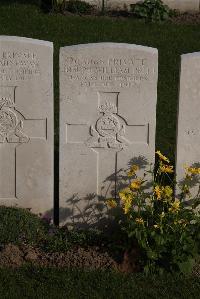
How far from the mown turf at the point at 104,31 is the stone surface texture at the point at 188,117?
456 cm

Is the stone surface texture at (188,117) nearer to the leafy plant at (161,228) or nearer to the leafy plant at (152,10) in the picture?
the leafy plant at (161,228)

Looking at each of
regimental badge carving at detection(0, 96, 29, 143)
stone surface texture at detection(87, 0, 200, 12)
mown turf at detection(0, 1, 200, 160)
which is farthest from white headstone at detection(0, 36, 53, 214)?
stone surface texture at detection(87, 0, 200, 12)

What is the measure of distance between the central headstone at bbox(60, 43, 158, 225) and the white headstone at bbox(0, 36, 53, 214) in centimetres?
14

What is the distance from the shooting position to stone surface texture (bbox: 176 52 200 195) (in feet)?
21.0

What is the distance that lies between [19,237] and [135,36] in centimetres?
756

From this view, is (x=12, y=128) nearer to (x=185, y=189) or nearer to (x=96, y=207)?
(x=96, y=207)

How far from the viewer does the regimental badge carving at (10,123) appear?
659 centimetres

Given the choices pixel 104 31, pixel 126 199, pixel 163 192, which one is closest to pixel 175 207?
pixel 163 192

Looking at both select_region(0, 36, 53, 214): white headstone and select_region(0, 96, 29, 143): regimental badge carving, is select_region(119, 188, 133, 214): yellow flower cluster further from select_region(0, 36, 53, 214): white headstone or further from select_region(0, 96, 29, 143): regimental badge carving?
select_region(0, 96, 29, 143): regimental badge carving

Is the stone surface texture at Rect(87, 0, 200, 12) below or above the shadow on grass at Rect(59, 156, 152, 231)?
above

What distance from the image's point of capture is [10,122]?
6.62 meters

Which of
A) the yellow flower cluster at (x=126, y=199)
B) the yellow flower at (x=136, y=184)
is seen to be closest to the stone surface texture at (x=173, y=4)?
the yellow flower at (x=136, y=184)

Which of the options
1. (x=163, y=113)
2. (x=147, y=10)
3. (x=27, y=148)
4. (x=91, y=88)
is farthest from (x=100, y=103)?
(x=147, y=10)

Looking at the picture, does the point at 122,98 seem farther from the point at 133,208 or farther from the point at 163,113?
the point at 163,113
